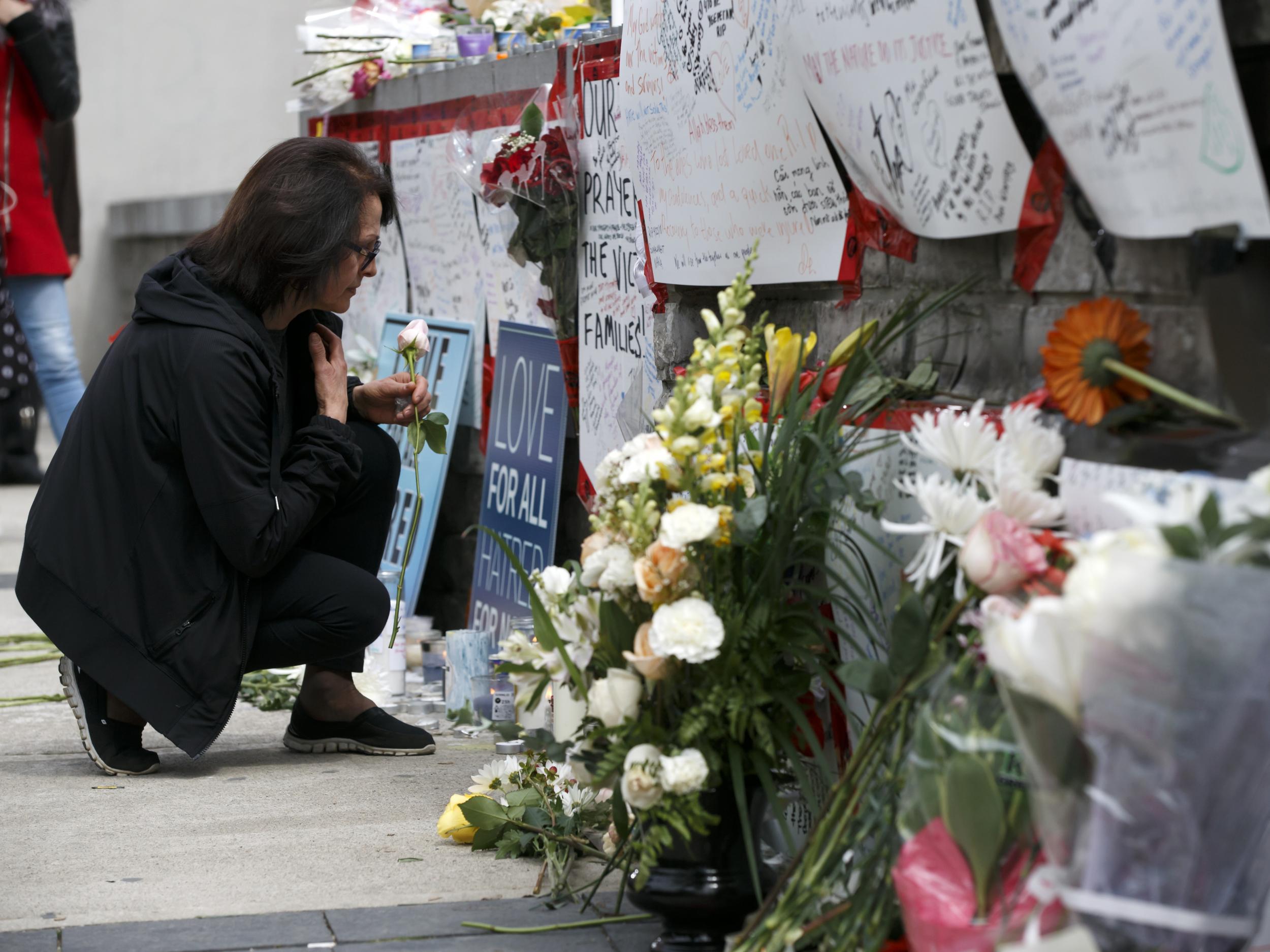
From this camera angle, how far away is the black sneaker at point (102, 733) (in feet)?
11.4

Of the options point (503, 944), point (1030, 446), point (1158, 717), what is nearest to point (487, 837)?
point (503, 944)

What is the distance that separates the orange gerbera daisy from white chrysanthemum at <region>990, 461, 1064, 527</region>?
12 centimetres

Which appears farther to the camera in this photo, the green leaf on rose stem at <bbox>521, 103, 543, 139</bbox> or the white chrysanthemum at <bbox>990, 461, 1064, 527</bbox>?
the green leaf on rose stem at <bbox>521, 103, 543, 139</bbox>

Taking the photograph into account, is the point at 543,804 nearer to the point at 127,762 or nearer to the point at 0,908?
the point at 0,908

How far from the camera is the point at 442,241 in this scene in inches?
210

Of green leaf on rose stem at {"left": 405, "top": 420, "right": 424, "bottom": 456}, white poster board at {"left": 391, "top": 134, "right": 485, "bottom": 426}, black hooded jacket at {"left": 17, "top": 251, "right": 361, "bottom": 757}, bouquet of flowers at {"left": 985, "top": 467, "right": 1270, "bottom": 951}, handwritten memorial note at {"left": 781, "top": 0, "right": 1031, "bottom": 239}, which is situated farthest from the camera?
white poster board at {"left": 391, "top": 134, "right": 485, "bottom": 426}

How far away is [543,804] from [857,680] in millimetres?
1045

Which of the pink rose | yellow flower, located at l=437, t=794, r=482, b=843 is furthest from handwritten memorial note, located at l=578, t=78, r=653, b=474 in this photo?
yellow flower, located at l=437, t=794, r=482, b=843

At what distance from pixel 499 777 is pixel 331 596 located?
2.29 feet

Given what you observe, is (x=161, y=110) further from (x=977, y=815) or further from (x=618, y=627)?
(x=977, y=815)

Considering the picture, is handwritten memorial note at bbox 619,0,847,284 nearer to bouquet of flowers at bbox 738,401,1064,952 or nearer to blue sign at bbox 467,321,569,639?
bouquet of flowers at bbox 738,401,1064,952

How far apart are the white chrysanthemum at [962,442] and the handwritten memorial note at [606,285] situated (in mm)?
1759

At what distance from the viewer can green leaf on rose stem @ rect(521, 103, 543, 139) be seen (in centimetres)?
423

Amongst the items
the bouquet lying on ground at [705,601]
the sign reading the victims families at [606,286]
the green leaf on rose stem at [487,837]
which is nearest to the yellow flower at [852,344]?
the bouquet lying on ground at [705,601]
